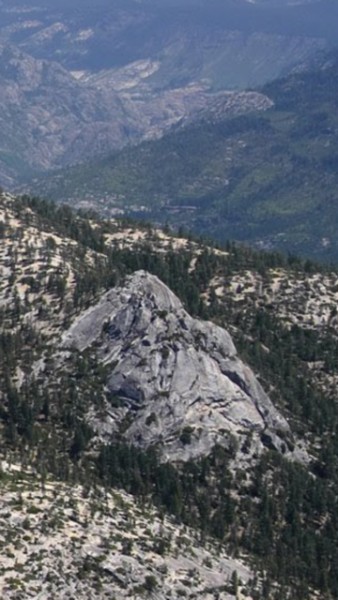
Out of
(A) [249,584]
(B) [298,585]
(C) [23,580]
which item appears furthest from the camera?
(B) [298,585]

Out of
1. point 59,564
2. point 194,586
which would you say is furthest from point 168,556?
point 59,564

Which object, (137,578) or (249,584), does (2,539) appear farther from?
(249,584)

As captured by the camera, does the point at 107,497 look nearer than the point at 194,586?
No

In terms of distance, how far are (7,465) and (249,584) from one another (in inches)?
1487

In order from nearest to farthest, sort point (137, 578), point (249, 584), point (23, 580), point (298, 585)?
point (23, 580) → point (137, 578) → point (249, 584) → point (298, 585)

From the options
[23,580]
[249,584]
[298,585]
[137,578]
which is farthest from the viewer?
[298,585]

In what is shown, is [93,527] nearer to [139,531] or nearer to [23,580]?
[139,531]

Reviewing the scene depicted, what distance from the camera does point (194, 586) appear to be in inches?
6973

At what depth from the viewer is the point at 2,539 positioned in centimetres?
16875

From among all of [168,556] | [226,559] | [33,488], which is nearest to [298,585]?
[226,559]

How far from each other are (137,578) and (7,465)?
3339 cm

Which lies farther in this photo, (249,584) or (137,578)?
(249,584)

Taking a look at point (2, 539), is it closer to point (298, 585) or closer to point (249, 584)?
point (249, 584)

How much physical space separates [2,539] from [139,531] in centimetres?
2430
